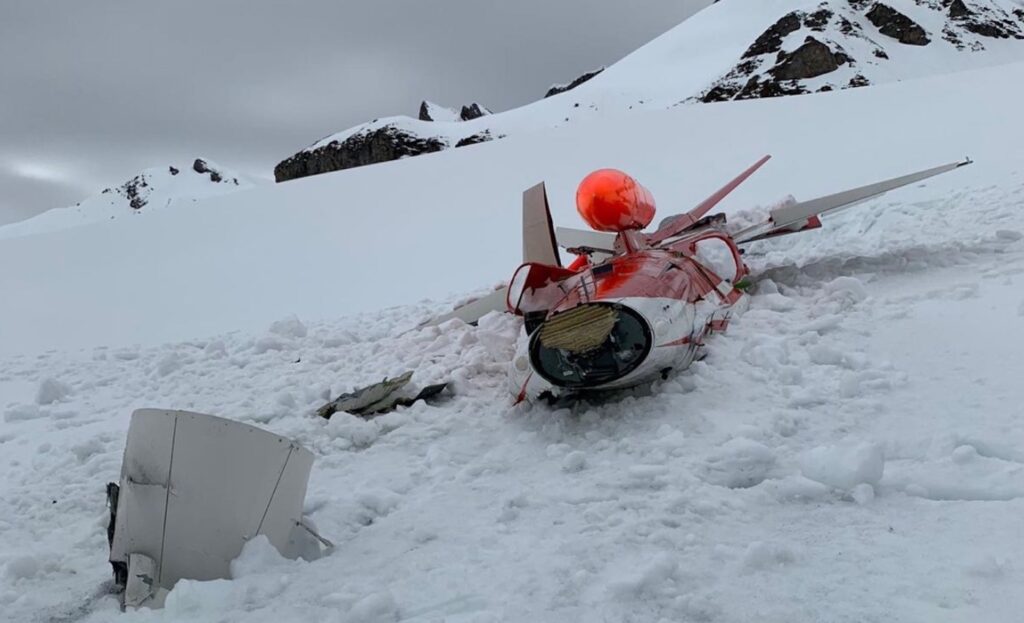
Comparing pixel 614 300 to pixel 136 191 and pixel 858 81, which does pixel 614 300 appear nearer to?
pixel 858 81

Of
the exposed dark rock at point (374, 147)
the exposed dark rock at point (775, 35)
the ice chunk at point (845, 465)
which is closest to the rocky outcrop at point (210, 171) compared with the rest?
the exposed dark rock at point (374, 147)

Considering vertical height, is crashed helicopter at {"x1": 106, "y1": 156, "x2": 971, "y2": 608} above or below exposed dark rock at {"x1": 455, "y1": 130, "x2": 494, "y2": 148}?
below

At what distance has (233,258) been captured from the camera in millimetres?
11305

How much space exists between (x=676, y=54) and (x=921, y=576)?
63944 millimetres

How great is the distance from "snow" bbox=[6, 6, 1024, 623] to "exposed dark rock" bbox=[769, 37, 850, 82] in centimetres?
4936

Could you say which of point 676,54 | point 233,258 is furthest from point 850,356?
point 676,54

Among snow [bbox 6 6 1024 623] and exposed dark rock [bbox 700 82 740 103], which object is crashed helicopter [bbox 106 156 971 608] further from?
exposed dark rock [bbox 700 82 740 103]

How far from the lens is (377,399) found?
4.14 meters

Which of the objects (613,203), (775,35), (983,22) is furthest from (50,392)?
(983,22)

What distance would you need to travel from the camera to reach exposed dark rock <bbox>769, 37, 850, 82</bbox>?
52156 mm

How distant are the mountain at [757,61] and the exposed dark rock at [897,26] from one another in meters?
0.09

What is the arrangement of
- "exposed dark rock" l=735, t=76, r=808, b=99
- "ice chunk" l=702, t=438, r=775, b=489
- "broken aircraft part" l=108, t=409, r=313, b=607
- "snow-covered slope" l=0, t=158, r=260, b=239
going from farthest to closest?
"snow-covered slope" l=0, t=158, r=260, b=239, "exposed dark rock" l=735, t=76, r=808, b=99, "ice chunk" l=702, t=438, r=775, b=489, "broken aircraft part" l=108, t=409, r=313, b=607

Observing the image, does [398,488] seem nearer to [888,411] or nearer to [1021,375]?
[888,411]

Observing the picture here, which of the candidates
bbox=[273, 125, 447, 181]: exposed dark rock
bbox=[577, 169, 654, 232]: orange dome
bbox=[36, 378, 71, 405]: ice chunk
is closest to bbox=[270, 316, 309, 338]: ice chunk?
bbox=[36, 378, 71, 405]: ice chunk
